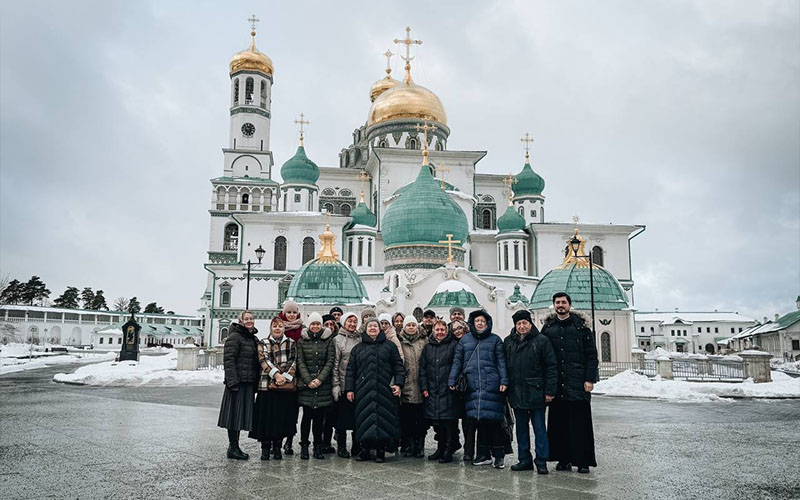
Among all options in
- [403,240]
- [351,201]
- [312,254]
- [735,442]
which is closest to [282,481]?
[735,442]

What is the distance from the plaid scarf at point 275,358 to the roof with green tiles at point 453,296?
50.2 feet

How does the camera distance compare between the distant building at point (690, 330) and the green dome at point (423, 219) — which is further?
the distant building at point (690, 330)

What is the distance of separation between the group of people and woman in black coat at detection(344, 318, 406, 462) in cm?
1

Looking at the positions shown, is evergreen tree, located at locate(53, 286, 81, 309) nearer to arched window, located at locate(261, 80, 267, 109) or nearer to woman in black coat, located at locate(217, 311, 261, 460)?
arched window, located at locate(261, 80, 267, 109)

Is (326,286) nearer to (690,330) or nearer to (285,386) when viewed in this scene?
(285,386)

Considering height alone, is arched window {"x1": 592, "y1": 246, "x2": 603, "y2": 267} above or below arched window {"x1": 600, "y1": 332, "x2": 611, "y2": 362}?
above

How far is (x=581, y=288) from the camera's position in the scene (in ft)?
78.0

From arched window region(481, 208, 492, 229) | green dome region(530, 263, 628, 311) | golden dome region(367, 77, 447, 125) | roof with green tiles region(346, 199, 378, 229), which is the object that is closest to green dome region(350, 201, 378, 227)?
roof with green tiles region(346, 199, 378, 229)

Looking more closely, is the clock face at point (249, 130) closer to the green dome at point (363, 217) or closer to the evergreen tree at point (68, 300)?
the green dome at point (363, 217)

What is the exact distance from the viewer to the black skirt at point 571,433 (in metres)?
6.46

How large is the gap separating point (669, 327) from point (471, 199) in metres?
45.0

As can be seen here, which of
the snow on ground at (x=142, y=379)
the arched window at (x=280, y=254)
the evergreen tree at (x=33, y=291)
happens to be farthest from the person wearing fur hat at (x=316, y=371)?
the evergreen tree at (x=33, y=291)

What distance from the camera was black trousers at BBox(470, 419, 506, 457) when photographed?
6.76 metres

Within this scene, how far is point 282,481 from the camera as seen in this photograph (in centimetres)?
598
